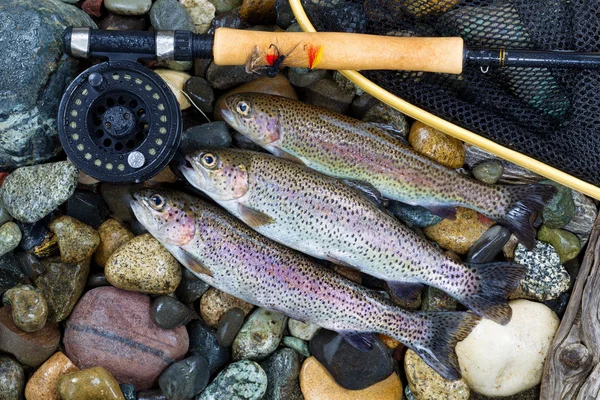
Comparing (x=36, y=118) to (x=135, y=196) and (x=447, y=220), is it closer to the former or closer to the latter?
(x=135, y=196)

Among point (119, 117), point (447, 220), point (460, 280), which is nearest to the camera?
point (119, 117)

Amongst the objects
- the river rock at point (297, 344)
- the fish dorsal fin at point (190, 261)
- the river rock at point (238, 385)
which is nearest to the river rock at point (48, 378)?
the river rock at point (238, 385)

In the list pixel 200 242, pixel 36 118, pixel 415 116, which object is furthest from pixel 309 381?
pixel 36 118

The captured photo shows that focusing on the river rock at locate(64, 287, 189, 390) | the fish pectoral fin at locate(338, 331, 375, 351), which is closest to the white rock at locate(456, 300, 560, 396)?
A: the fish pectoral fin at locate(338, 331, 375, 351)

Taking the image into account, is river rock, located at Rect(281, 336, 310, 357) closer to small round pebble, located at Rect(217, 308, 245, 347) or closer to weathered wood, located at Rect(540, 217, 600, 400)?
small round pebble, located at Rect(217, 308, 245, 347)

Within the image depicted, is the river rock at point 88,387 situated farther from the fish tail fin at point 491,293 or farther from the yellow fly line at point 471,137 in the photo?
the yellow fly line at point 471,137

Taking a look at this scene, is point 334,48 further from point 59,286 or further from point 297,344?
point 59,286

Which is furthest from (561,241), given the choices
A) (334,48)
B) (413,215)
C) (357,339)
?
(334,48)
